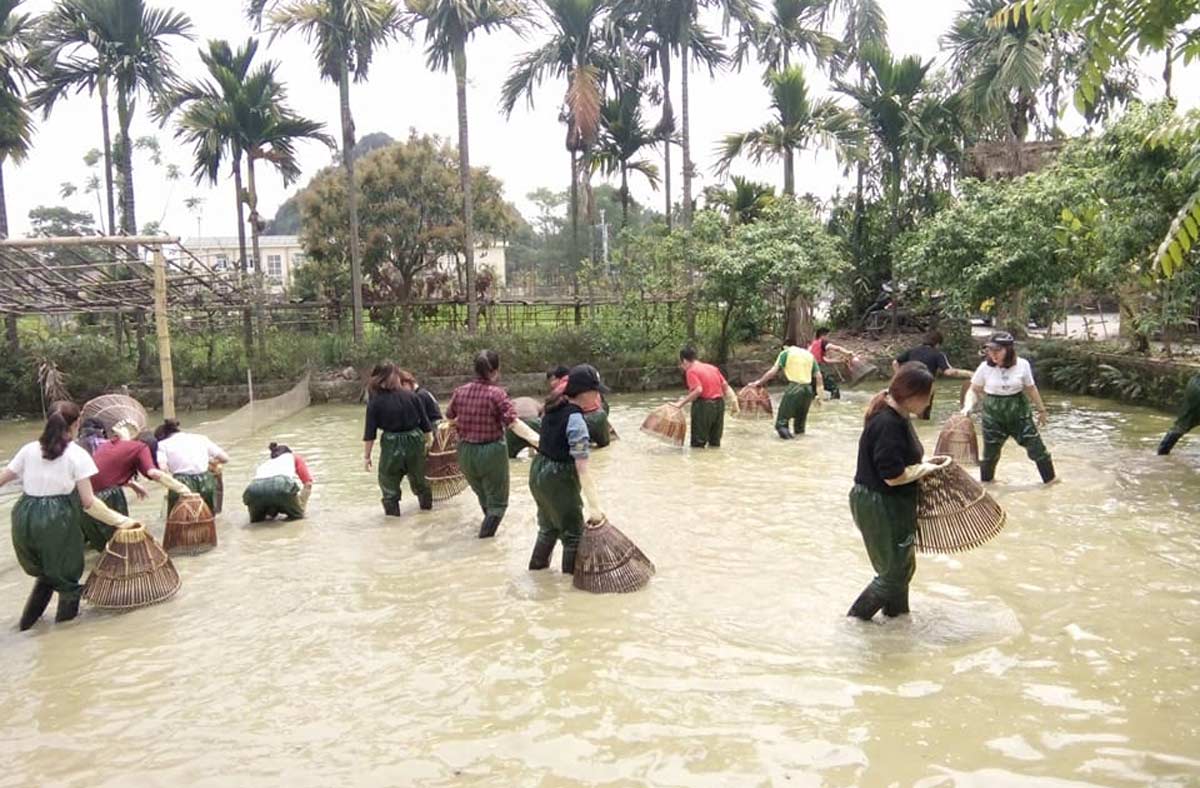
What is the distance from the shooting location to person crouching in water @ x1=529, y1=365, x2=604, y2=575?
644 centimetres

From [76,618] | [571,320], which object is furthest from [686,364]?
[571,320]

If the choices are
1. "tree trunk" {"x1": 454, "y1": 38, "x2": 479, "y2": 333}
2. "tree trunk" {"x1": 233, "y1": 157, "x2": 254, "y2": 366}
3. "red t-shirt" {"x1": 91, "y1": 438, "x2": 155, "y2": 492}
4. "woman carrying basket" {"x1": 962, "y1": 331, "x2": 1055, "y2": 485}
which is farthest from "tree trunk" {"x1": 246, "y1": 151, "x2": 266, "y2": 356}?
"woman carrying basket" {"x1": 962, "y1": 331, "x2": 1055, "y2": 485}

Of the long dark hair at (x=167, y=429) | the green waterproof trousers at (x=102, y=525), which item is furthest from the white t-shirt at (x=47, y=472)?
the long dark hair at (x=167, y=429)

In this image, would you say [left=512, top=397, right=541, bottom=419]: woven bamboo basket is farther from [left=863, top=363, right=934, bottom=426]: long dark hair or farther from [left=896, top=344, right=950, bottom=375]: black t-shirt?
[left=863, top=363, right=934, bottom=426]: long dark hair

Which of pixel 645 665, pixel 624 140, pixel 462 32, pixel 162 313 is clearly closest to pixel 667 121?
pixel 624 140

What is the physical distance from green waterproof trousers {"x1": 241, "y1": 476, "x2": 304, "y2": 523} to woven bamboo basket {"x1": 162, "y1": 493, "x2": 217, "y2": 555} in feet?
3.12

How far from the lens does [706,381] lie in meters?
12.3

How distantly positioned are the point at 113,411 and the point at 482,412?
131 inches

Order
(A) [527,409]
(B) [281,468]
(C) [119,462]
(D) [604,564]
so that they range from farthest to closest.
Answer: (A) [527,409] < (B) [281,468] < (C) [119,462] < (D) [604,564]

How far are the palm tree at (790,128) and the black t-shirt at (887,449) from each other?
60.4ft

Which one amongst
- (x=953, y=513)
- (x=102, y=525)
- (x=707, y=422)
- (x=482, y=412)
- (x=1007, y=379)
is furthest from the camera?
(x=707, y=422)

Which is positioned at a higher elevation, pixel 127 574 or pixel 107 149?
pixel 107 149

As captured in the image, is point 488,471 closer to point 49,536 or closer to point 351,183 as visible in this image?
point 49,536

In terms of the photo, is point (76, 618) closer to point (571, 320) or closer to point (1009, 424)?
point (1009, 424)
